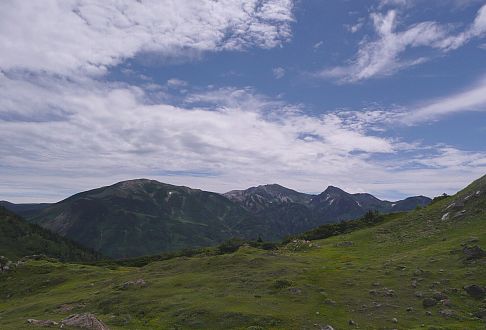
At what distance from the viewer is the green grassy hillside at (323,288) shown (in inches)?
1613

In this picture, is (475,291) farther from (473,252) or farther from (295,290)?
(295,290)

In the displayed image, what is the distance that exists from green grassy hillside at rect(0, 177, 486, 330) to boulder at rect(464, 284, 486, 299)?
551 mm

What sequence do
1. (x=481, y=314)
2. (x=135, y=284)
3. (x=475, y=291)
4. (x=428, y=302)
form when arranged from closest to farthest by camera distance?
1. (x=481, y=314)
2. (x=428, y=302)
3. (x=475, y=291)
4. (x=135, y=284)

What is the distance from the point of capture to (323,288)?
50406 millimetres

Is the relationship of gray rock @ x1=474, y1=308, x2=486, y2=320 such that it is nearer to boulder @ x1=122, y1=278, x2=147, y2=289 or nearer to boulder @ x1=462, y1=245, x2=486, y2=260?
boulder @ x1=462, y1=245, x2=486, y2=260

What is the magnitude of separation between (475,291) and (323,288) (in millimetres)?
16458

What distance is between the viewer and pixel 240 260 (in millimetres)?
71875

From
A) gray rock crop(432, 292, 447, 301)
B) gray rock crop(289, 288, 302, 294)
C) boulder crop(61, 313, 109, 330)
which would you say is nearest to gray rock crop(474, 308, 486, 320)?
gray rock crop(432, 292, 447, 301)

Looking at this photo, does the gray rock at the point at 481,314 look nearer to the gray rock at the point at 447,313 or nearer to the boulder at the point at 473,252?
the gray rock at the point at 447,313

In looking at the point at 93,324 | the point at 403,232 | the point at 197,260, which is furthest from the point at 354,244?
the point at 93,324

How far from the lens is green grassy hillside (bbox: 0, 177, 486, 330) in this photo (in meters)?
41.0

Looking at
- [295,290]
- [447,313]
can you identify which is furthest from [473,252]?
[295,290]

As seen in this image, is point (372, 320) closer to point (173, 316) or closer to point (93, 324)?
point (173, 316)

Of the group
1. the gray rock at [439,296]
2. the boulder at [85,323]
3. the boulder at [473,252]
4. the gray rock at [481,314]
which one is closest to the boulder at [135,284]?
the boulder at [85,323]
